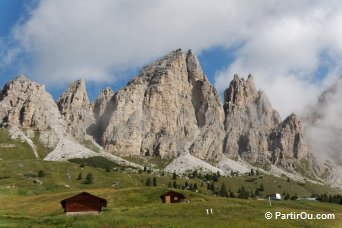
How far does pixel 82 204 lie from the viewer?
85312 millimetres

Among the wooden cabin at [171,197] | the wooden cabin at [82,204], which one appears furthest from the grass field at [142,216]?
the wooden cabin at [171,197]

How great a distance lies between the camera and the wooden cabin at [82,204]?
84.3m

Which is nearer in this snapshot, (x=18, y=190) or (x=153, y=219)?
→ (x=153, y=219)

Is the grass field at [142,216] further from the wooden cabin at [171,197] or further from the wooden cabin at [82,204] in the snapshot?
the wooden cabin at [171,197]

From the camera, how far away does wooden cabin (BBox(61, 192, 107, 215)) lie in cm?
8431

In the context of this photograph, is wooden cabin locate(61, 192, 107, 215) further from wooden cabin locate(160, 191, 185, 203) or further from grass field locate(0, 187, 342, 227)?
wooden cabin locate(160, 191, 185, 203)

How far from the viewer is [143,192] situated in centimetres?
11562

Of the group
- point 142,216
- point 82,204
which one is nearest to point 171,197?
point 82,204

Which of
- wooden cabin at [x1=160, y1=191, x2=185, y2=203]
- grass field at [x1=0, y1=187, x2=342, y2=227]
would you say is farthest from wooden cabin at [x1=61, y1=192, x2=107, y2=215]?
wooden cabin at [x1=160, y1=191, x2=185, y2=203]

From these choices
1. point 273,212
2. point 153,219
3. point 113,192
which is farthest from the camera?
point 113,192

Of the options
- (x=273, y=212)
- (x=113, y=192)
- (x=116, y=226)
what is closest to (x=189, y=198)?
(x=113, y=192)

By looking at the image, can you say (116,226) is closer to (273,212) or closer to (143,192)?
(273,212)

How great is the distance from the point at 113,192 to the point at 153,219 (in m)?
52.8

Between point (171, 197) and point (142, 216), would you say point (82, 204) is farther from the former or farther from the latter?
point (171, 197)
